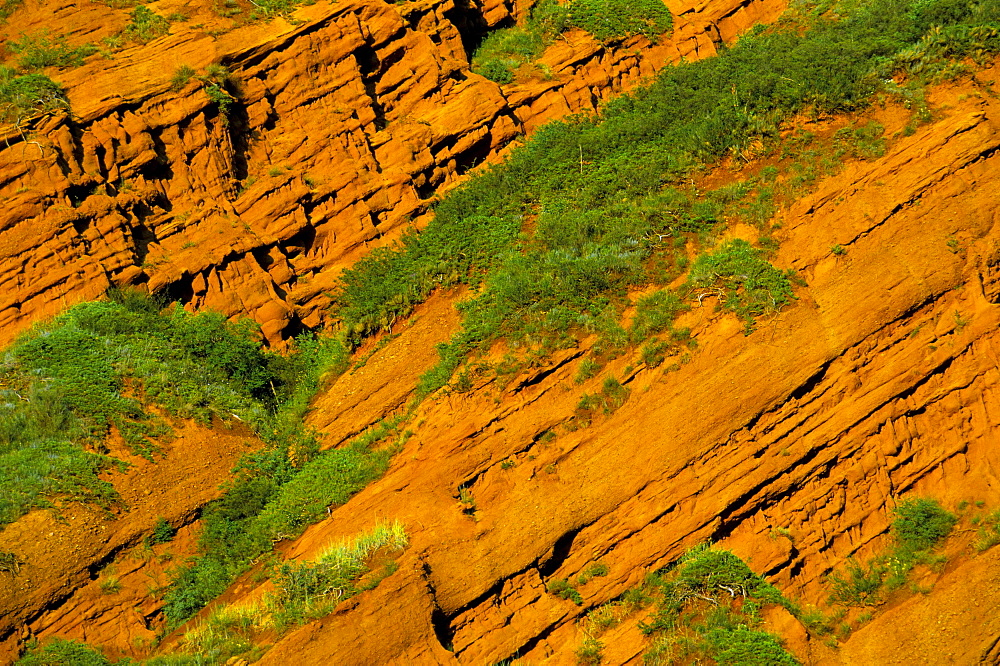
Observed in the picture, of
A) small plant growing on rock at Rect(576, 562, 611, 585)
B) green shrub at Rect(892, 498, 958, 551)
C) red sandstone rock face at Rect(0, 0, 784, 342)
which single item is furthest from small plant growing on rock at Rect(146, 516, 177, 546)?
green shrub at Rect(892, 498, 958, 551)

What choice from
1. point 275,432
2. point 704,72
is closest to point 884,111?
point 704,72

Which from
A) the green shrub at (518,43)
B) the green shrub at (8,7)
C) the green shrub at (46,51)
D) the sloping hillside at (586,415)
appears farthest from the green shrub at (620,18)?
the green shrub at (8,7)

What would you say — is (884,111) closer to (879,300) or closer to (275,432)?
(879,300)

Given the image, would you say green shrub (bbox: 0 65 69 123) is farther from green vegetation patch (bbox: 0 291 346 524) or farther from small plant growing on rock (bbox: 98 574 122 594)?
small plant growing on rock (bbox: 98 574 122 594)

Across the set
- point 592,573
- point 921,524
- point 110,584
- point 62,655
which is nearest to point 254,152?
point 110,584

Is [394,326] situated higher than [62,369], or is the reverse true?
[62,369]

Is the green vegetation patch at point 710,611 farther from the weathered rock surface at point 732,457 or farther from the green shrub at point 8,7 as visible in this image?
the green shrub at point 8,7

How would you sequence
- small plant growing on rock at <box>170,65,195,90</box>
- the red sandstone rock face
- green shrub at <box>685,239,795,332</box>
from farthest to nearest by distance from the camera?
1. small plant growing on rock at <box>170,65,195,90</box>
2. the red sandstone rock face
3. green shrub at <box>685,239,795,332</box>
